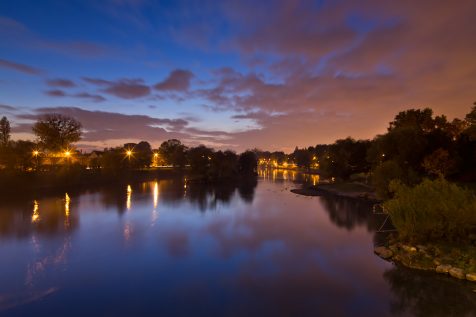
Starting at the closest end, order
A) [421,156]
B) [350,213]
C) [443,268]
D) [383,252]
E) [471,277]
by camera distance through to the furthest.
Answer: [471,277]
[443,268]
[383,252]
[350,213]
[421,156]

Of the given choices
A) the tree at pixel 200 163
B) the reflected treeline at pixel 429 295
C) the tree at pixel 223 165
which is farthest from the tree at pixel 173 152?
the reflected treeline at pixel 429 295

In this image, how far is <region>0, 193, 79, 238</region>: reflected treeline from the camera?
31555mm

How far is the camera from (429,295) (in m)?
17.7

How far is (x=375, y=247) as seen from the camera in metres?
27.0

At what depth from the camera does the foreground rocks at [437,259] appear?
1934cm

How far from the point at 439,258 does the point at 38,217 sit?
4012cm

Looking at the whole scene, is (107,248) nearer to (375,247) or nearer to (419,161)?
(375,247)

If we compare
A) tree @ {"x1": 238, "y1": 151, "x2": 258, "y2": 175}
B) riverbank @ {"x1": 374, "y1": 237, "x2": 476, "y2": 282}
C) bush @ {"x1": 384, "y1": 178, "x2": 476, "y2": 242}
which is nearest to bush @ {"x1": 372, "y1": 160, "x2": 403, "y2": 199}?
bush @ {"x1": 384, "y1": 178, "x2": 476, "y2": 242}

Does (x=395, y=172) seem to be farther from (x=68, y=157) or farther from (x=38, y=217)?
(x=68, y=157)

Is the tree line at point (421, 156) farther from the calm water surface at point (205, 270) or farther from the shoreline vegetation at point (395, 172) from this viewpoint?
the calm water surface at point (205, 270)

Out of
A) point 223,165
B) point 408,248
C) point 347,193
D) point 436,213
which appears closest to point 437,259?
point 408,248

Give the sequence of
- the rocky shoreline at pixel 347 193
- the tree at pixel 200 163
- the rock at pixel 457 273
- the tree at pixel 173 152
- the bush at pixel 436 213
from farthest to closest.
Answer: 1. the tree at pixel 173 152
2. the tree at pixel 200 163
3. the rocky shoreline at pixel 347 193
4. the bush at pixel 436 213
5. the rock at pixel 457 273

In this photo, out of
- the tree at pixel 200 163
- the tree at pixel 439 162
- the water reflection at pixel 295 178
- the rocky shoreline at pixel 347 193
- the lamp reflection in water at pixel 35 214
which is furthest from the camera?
the water reflection at pixel 295 178

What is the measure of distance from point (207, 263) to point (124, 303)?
7.77 m
